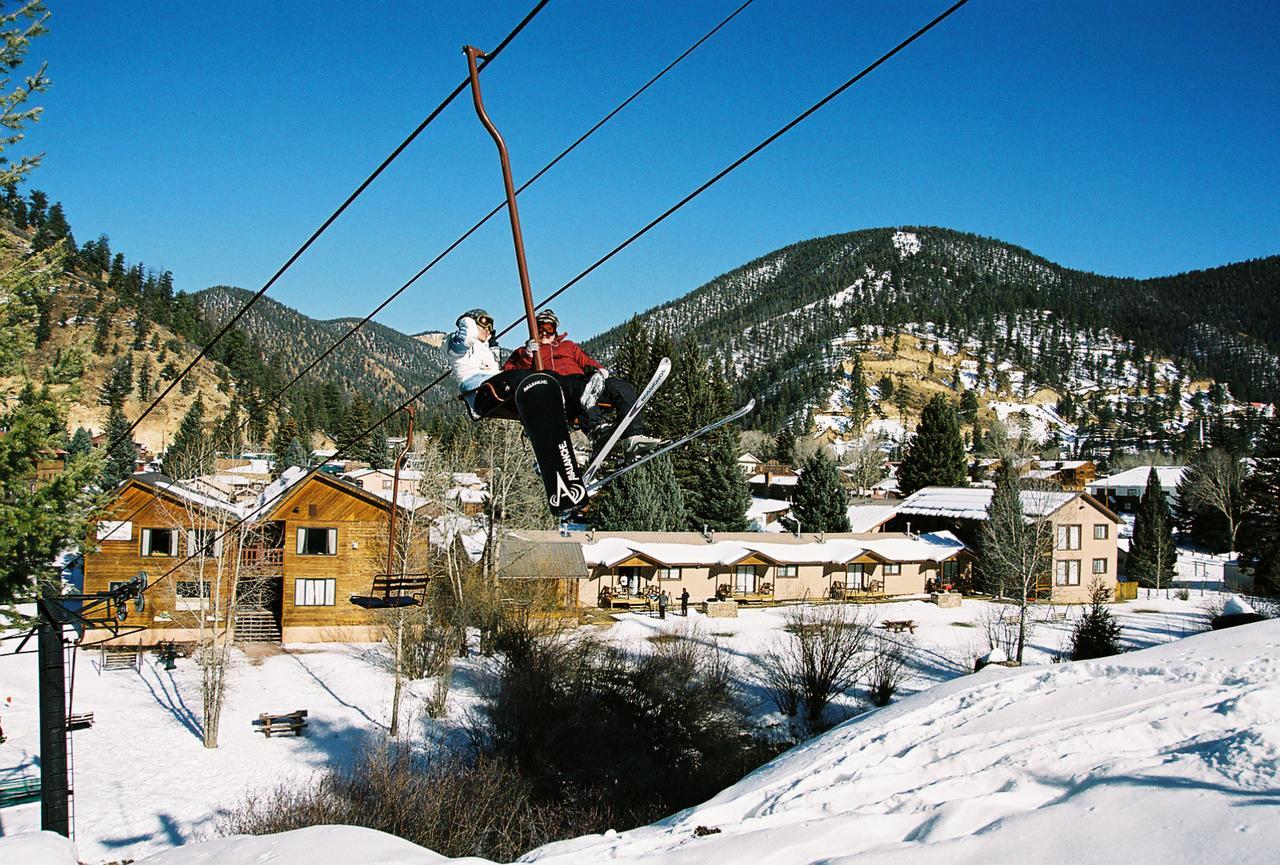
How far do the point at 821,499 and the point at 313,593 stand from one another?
38141 mm

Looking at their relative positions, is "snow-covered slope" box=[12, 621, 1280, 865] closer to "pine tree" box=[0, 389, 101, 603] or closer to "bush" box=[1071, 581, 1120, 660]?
"pine tree" box=[0, 389, 101, 603]

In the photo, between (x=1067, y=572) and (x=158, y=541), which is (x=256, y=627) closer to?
(x=158, y=541)

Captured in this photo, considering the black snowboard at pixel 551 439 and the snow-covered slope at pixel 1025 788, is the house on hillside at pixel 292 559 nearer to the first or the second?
the snow-covered slope at pixel 1025 788

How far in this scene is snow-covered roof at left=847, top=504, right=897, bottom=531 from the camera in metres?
67.1

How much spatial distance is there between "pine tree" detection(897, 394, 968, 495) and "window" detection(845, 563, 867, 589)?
23.7 meters

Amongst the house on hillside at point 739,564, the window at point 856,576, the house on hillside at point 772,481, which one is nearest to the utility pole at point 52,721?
the house on hillside at point 739,564

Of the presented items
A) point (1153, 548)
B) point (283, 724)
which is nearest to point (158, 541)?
point (283, 724)

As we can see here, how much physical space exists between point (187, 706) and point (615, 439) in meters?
30.5

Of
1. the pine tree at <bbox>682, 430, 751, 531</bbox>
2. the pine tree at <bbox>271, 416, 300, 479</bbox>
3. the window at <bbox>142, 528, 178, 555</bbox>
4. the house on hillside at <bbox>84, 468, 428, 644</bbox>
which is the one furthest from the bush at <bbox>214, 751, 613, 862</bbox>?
the pine tree at <bbox>271, 416, 300, 479</bbox>

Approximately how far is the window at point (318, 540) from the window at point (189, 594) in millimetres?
5065

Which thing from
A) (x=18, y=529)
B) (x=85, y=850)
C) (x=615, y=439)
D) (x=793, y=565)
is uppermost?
(x=615, y=439)

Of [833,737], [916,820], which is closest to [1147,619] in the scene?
[833,737]

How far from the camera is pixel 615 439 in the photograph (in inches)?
291

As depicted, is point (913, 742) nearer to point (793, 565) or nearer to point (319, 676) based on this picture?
point (319, 676)
